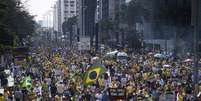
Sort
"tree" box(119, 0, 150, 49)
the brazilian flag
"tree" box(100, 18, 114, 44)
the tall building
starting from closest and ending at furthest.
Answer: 1. the brazilian flag
2. "tree" box(119, 0, 150, 49)
3. "tree" box(100, 18, 114, 44)
4. the tall building

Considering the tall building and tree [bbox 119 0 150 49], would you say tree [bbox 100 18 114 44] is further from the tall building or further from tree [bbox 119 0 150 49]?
the tall building

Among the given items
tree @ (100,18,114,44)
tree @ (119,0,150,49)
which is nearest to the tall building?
tree @ (100,18,114,44)

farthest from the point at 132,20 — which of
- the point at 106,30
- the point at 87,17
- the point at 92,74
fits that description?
the point at 87,17

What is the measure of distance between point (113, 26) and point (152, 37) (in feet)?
129

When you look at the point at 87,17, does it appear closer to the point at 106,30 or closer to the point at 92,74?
the point at 106,30

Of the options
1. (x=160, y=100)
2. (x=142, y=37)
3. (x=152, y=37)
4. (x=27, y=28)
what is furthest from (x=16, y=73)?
(x=27, y=28)

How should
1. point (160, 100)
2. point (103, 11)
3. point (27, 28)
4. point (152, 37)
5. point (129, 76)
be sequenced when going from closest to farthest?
point (160, 100) < point (129, 76) < point (152, 37) < point (27, 28) < point (103, 11)

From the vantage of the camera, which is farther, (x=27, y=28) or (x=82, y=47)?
(x=27, y=28)

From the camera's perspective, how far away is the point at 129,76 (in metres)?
36.8

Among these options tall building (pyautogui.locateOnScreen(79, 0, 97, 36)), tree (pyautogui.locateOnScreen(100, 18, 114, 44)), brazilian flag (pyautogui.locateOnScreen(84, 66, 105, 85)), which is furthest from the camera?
tall building (pyautogui.locateOnScreen(79, 0, 97, 36))

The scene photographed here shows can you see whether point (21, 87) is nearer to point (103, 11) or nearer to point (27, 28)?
point (27, 28)

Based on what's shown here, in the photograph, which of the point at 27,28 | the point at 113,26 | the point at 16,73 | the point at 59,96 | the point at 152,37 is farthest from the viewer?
the point at 113,26

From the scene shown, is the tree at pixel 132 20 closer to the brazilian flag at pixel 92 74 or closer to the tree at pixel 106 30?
the tree at pixel 106 30

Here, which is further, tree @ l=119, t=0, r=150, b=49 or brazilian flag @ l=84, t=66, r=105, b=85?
tree @ l=119, t=0, r=150, b=49
